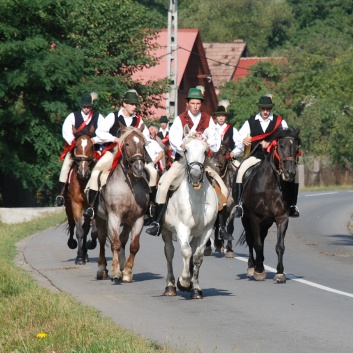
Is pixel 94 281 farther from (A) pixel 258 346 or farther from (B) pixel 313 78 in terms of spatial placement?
(B) pixel 313 78

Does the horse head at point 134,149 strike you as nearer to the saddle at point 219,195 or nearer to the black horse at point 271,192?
the saddle at point 219,195

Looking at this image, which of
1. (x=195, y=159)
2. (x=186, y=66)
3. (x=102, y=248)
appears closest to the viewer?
(x=195, y=159)

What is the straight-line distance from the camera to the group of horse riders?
47.2 feet

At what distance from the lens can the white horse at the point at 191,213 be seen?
44.8 feet

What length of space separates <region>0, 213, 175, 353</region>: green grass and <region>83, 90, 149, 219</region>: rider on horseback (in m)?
1.95

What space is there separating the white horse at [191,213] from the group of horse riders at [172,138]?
19 centimetres

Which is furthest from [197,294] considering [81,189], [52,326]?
[81,189]

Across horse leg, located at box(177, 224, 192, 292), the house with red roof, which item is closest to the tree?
horse leg, located at box(177, 224, 192, 292)

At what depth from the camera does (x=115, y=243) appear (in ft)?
51.4

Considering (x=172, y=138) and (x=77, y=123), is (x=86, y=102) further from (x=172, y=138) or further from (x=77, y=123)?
(x=172, y=138)

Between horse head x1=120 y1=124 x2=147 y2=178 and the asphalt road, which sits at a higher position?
horse head x1=120 y1=124 x2=147 y2=178

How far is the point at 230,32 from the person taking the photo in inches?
4252

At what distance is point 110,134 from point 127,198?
1126mm

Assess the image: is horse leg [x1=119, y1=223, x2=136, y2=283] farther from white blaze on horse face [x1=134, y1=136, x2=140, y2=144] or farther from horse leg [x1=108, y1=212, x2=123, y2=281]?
white blaze on horse face [x1=134, y1=136, x2=140, y2=144]
